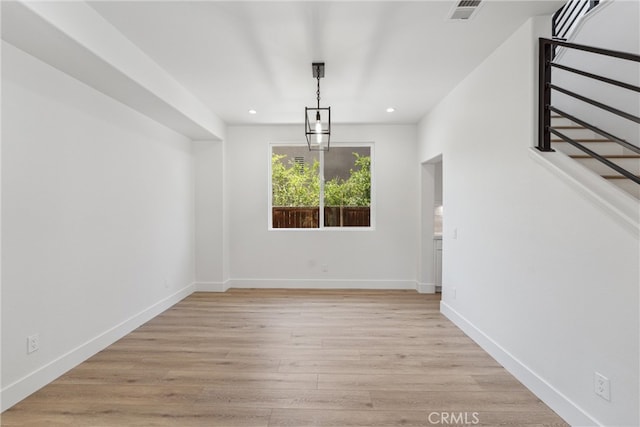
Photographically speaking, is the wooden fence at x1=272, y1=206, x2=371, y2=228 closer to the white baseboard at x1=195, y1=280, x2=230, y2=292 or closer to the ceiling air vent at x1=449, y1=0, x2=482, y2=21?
the white baseboard at x1=195, y1=280, x2=230, y2=292

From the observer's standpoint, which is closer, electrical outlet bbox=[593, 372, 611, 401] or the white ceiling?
electrical outlet bbox=[593, 372, 611, 401]

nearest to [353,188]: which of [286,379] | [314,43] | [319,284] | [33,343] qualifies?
[319,284]

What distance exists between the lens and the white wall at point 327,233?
5.43 m

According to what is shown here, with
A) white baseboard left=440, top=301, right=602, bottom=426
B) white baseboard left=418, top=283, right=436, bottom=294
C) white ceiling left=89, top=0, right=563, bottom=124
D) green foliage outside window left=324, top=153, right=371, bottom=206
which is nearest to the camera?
white baseboard left=440, top=301, right=602, bottom=426

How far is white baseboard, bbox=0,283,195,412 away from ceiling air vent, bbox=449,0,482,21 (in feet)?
12.4

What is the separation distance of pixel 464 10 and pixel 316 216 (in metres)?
3.76

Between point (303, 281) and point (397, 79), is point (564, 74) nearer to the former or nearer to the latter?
point (397, 79)

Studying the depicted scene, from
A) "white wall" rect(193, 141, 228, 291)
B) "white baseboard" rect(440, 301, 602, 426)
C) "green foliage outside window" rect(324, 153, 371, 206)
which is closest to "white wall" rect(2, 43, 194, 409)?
"white wall" rect(193, 141, 228, 291)

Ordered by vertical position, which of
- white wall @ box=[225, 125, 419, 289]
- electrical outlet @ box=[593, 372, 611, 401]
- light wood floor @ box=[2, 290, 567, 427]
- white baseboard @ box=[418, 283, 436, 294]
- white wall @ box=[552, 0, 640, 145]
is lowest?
light wood floor @ box=[2, 290, 567, 427]

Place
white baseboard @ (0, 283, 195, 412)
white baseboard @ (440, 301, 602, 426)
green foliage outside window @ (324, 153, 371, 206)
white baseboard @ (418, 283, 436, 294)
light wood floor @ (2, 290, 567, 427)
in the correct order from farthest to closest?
green foliage outside window @ (324, 153, 371, 206), white baseboard @ (418, 283, 436, 294), white baseboard @ (0, 283, 195, 412), light wood floor @ (2, 290, 567, 427), white baseboard @ (440, 301, 602, 426)

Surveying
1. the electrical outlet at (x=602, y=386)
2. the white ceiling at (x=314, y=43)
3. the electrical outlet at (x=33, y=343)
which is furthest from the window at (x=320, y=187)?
the electrical outlet at (x=602, y=386)

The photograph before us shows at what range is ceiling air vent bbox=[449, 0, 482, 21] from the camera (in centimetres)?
222

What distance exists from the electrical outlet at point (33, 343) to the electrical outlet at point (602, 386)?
349 cm

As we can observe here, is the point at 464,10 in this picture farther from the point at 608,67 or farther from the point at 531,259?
the point at 531,259
